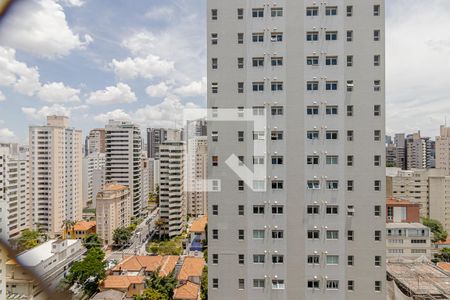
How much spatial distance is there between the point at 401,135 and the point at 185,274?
22952 mm

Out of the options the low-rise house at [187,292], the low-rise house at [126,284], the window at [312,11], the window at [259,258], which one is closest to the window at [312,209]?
the window at [259,258]

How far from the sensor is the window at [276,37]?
413 centimetres

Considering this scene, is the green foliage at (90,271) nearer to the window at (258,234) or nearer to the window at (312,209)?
the window at (258,234)

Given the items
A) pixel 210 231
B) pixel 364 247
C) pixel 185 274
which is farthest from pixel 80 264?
pixel 364 247

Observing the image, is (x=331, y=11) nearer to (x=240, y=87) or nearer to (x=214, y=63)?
(x=240, y=87)

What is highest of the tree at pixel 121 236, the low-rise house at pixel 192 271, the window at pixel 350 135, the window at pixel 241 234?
the window at pixel 350 135

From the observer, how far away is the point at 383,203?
13.1 ft

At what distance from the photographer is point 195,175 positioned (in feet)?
41.7

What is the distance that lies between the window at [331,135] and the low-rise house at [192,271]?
227 inches

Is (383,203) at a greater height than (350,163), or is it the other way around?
(350,163)

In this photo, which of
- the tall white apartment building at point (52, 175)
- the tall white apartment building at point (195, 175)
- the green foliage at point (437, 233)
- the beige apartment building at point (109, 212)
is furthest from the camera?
the beige apartment building at point (109, 212)

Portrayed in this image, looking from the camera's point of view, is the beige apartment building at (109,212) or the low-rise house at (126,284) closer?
the low-rise house at (126,284)

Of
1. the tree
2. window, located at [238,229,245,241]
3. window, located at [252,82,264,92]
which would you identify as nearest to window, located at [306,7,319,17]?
window, located at [252,82,264,92]

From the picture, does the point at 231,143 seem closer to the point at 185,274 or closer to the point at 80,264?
the point at 185,274
